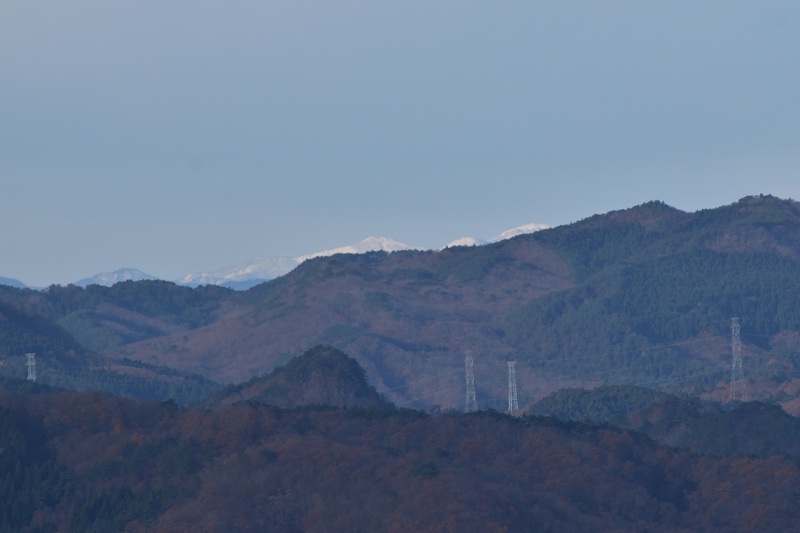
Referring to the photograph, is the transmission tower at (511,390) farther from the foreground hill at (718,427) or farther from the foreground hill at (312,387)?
the foreground hill at (718,427)

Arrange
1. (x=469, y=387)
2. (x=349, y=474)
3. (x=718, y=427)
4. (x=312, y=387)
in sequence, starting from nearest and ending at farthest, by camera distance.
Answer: (x=349, y=474), (x=718, y=427), (x=312, y=387), (x=469, y=387)

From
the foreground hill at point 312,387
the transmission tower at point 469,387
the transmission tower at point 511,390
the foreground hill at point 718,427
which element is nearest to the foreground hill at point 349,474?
the foreground hill at point 718,427

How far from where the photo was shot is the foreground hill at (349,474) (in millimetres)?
81938

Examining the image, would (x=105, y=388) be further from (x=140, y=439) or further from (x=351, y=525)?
(x=351, y=525)

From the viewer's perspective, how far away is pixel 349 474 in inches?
3346

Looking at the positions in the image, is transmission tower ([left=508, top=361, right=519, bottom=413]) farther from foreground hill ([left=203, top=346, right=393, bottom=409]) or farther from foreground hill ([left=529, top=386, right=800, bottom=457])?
foreground hill ([left=529, top=386, right=800, bottom=457])

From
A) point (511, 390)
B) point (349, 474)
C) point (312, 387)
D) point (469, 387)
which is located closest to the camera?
point (349, 474)

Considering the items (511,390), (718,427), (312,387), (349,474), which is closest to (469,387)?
(511,390)

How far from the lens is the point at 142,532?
266 ft

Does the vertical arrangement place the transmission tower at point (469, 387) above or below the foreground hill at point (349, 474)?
above

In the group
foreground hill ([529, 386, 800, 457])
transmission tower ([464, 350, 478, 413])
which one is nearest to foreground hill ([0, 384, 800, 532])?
foreground hill ([529, 386, 800, 457])

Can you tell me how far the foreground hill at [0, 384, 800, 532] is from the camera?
81938 millimetres

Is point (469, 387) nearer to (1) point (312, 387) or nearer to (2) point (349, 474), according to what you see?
(1) point (312, 387)

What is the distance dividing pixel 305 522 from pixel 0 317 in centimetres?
11265
